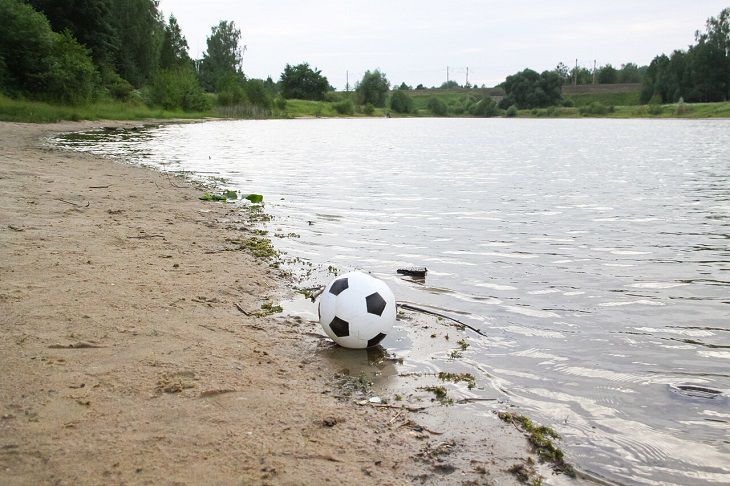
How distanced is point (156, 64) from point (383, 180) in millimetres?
72083

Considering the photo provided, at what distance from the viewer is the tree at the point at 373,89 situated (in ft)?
537

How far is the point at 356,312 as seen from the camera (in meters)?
5.66

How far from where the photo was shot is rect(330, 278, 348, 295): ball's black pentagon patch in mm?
5828

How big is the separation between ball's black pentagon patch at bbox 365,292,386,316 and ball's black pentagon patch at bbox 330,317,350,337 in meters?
0.25

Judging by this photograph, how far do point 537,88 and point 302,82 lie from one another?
185ft

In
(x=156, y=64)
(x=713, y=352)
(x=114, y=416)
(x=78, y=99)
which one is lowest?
(x=713, y=352)

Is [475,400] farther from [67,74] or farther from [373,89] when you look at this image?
[373,89]

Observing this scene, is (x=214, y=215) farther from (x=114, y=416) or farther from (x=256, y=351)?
(x=114, y=416)

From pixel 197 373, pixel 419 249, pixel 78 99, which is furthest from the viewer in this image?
pixel 78 99

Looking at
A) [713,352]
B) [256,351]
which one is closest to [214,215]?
[256,351]

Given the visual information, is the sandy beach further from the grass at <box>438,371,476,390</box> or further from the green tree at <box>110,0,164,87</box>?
the green tree at <box>110,0,164,87</box>

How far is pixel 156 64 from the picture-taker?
8269 cm

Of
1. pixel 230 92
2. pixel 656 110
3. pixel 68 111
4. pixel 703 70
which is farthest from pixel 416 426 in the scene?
pixel 703 70

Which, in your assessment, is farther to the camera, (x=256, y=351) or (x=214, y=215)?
(x=214, y=215)
